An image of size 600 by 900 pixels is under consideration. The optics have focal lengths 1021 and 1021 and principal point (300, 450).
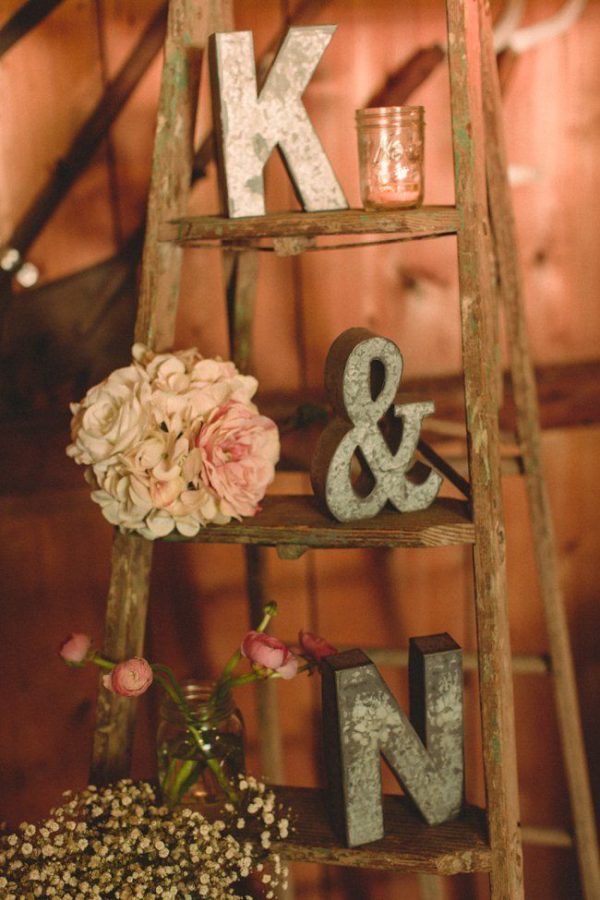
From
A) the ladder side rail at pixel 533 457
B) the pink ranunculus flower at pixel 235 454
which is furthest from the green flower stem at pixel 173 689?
the ladder side rail at pixel 533 457

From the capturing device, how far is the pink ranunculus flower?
3.87ft

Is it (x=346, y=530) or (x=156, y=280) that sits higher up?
(x=156, y=280)

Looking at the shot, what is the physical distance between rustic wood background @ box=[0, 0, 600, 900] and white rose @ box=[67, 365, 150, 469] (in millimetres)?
494

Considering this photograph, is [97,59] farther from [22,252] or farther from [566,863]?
[566,863]

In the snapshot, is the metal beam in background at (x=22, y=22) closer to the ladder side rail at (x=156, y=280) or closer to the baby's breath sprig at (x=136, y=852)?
the ladder side rail at (x=156, y=280)

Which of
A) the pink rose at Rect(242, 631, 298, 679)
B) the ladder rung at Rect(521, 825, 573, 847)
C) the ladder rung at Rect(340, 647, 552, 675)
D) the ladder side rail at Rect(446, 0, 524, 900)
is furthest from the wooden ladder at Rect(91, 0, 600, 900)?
the ladder rung at Rect(521, 825, 573, 847)

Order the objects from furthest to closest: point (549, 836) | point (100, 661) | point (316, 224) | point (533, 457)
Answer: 1. point (549, 836)
2. point (533, 457)
3. point (100, 661)
4. point (316, 224)

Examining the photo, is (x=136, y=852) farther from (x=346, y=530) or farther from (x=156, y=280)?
(x=156, y=280)

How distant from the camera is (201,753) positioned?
129cm

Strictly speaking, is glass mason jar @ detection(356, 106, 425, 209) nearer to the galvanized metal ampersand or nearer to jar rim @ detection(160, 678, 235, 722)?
the galvanized metal ampersand

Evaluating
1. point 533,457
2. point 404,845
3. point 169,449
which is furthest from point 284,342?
point 404,845

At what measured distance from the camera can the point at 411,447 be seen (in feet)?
→ 4.01

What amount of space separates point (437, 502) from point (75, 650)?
480 mm

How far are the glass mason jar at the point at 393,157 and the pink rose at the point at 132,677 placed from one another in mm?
600
